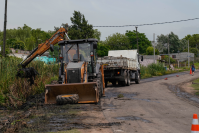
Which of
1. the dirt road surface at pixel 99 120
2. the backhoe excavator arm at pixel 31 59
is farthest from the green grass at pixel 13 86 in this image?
the dirt road surface at pixel 99 120

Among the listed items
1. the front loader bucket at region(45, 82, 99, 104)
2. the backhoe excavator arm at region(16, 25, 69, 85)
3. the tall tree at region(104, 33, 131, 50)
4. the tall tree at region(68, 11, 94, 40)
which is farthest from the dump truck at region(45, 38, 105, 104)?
the tall tree at region(104, 33, 131, 50)

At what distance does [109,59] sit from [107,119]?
12.6 metres

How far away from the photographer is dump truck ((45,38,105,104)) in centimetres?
1100

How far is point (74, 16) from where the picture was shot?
45.2 metres

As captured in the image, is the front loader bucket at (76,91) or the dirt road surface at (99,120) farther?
the front loader bucket at (76,91)

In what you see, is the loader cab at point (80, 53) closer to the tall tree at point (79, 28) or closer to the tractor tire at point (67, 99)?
the tractor tire at point (67, 99)

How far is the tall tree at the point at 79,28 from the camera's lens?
43322 mm

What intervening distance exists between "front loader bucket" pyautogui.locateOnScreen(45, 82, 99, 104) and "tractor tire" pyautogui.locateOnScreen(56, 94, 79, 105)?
13.1 inches

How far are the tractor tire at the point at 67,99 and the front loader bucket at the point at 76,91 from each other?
0.33m

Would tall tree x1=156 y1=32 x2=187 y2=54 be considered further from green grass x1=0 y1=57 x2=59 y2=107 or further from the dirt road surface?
the dirt road surface

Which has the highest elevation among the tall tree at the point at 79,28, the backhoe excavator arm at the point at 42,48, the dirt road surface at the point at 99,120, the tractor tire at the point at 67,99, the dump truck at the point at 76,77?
the tall tree at the point at 79,28

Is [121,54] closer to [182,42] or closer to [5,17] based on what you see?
[5,17]

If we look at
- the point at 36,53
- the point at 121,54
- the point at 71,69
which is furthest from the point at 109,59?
the point at 71,69

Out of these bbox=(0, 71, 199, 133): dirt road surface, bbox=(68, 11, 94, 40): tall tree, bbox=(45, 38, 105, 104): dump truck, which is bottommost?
bbox=(0, 71, 199, 133): dirt road surface
